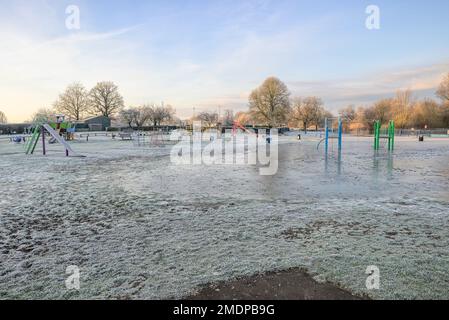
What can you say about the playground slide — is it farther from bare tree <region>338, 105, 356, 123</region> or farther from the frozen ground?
bare tree <region>338, 105, 356, 123</region>

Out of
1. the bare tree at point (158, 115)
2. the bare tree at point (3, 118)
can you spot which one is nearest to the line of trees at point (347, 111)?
the bare tree at point (158, 115)

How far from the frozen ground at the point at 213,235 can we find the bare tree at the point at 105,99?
74915 mm

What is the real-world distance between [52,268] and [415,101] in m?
78.4

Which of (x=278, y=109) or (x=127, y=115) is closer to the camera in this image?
(x=278, y=109)

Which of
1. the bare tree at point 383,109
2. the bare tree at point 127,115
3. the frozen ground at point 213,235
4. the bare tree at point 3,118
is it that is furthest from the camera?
the bare tree at point 3,118

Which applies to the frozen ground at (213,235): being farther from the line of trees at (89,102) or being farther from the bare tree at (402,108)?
the line of trees at (89,102)

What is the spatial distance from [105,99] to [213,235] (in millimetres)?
81354

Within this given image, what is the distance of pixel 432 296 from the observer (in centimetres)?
283

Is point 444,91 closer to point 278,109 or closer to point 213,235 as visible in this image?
point 278,109

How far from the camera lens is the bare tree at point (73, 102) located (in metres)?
73.2

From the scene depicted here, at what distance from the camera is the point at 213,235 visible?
14.8 ft

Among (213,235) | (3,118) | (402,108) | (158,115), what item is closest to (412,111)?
(402,108)
